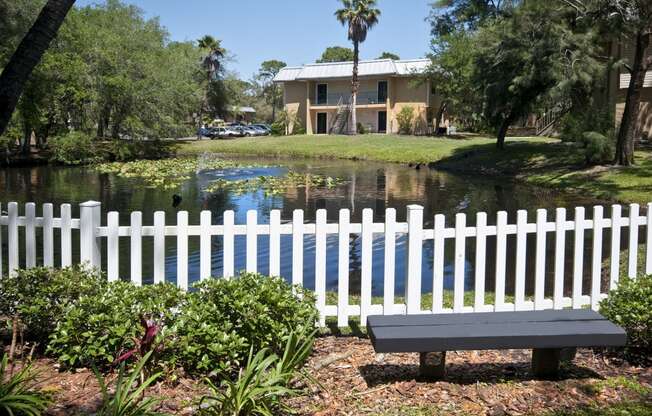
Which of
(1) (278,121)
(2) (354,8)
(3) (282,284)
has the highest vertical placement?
(2) (354,8)

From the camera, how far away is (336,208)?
62.4 ft

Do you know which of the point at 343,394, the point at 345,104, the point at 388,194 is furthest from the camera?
the point at 345,104

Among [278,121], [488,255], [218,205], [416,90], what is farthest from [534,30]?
[278,121]

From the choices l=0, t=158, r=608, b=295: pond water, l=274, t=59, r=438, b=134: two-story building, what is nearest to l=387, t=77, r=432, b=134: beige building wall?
l=274, t=59, r=438, b=134: two-story building

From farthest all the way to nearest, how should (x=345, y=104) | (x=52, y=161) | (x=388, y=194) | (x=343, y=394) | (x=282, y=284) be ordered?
(x=345, y=104)
(x=52, y=161)
(x=388, y=194)
(x=282, y=284)
(x=343, y=394)

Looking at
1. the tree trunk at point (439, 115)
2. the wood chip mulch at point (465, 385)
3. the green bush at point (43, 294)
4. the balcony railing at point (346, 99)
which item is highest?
the balcony railing at point (346, 99)

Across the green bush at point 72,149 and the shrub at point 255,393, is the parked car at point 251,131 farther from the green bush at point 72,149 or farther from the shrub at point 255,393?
the shrub at point 255,393

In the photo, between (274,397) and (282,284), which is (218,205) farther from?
(274,397)

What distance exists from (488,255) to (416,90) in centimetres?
4519

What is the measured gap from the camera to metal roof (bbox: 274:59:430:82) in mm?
55162

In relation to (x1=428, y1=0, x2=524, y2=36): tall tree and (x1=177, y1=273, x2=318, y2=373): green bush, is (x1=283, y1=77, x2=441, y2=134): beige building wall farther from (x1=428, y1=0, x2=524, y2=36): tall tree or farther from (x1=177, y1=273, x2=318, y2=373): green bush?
(x1=177, y1=273, x2=318, y2=373): green bush

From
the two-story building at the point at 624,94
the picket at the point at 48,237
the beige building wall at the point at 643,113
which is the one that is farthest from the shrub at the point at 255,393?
the beige building wall at the point at 643,113

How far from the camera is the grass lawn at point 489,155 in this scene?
2161 cm

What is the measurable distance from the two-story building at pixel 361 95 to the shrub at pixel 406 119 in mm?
614
